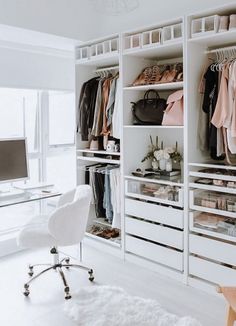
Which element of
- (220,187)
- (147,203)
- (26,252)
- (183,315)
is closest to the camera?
(183,315)

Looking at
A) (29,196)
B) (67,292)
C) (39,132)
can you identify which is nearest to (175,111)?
(29,196)

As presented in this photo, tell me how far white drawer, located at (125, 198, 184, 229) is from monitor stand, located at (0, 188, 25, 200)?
3.47 ft

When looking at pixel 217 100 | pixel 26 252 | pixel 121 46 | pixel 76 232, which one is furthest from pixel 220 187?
pixel 26 252

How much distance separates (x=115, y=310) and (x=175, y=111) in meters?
1.72

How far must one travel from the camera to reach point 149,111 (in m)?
3.27

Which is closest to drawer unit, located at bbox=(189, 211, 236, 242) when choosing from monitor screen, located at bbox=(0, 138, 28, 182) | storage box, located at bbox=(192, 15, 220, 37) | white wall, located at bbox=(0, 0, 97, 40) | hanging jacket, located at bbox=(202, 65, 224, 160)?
hanging jacket, located at bbox=(202, 65, 224, 160)

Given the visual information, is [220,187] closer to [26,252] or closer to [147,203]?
[147,203]

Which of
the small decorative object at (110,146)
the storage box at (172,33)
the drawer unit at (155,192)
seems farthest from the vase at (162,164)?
the storage box at (172,33)

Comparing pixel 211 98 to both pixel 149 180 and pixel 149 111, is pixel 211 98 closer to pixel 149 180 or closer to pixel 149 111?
pixel 149 111

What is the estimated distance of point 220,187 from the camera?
2732 mm

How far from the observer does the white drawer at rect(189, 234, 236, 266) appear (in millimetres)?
2676

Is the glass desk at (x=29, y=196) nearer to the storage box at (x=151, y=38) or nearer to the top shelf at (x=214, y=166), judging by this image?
the top shelf at (x=214, y=166)

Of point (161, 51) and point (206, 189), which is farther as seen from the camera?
point (161, 51)

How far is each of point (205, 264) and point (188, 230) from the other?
1.00 ft
